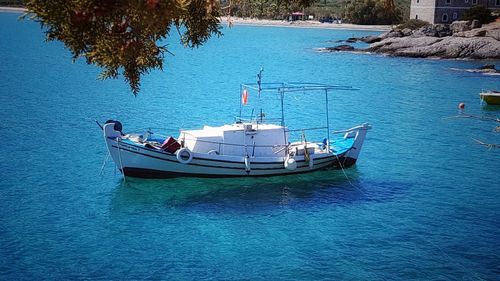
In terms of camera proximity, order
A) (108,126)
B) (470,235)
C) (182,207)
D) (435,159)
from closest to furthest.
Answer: (470,235) < (182,207) < (108,126) < (435,159)

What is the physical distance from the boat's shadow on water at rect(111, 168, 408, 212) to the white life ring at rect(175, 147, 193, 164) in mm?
1276

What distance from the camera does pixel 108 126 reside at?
26.5m

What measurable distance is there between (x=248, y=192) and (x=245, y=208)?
2094mm

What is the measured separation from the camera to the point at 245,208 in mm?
24766

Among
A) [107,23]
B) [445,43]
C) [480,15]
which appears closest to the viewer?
[107,23]

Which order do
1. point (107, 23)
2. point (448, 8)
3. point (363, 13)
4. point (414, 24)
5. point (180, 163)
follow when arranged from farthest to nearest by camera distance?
point (363, 13) < point (448, 8) < point (414, 24) < point (180, 163) < point (107, 23)

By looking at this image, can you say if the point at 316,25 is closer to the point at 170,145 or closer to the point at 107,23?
the point at 170,145

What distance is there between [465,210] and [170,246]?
1296 cm

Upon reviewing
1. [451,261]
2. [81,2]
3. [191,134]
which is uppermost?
[81,2]

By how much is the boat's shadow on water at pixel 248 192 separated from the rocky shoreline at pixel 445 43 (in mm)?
60444

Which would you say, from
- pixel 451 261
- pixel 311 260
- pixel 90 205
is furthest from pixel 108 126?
pixel 451 261

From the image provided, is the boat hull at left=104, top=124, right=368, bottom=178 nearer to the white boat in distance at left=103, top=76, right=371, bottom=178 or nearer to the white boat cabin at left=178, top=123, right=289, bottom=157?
the white boat in distance at left=103, top=76, right=371, bottom=178

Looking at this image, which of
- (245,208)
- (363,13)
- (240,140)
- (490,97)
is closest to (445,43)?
(490,97)

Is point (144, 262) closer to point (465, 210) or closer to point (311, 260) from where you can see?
point (311, 260)
